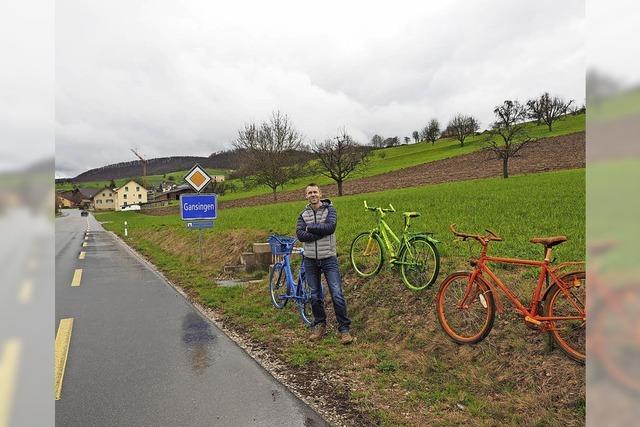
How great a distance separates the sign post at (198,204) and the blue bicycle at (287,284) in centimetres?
549

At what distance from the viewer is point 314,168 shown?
41406 millimetres

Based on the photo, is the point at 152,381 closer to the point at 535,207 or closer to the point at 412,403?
the point at 412,403

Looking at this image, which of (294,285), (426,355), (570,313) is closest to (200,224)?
(294,285)

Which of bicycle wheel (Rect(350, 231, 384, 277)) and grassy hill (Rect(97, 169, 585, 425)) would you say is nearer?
grassy hill (Rect(97, 169, 585, 425))

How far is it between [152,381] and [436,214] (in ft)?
30.4

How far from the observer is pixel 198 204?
12.7m

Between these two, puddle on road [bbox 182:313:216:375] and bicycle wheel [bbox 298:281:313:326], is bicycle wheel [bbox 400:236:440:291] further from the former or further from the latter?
puddle on road [bbox 182:313:216:375]

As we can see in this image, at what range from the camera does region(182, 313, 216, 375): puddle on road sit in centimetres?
500

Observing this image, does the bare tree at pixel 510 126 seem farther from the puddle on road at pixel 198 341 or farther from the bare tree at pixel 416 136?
the bare tree at pixel 416 136
